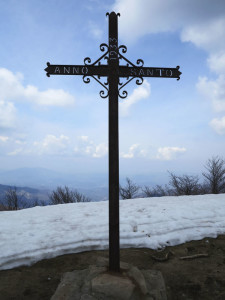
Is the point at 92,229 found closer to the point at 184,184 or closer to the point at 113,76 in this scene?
the point at 113,76

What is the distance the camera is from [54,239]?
18.0 feet

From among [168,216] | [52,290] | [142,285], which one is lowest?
[52,290]

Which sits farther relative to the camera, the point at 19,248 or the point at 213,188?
the point at 213,188

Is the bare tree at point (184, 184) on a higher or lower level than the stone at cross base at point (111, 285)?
higher

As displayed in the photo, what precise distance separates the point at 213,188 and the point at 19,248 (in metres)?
24.2

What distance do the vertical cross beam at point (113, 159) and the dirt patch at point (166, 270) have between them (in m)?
1.09

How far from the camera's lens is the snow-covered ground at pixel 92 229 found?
5.03 meters

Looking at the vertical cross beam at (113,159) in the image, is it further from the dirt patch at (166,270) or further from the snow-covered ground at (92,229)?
the snow-covered ground at (92,229)

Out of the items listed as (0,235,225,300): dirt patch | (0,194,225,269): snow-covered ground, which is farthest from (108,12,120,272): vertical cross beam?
(0,194,225,269): snow-covered ground

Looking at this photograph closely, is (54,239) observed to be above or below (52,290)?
above

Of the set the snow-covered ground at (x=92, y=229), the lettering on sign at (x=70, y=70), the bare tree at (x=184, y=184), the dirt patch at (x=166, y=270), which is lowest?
the dirt patch at (x=166, y=270)

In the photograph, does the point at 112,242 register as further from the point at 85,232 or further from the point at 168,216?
the point at 168,216

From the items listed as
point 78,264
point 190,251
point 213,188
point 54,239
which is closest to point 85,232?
point 54,239

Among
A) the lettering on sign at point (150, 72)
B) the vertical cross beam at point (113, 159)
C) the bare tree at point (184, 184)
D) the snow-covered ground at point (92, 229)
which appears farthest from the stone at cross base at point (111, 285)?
the bare tree at point (184, 184)
